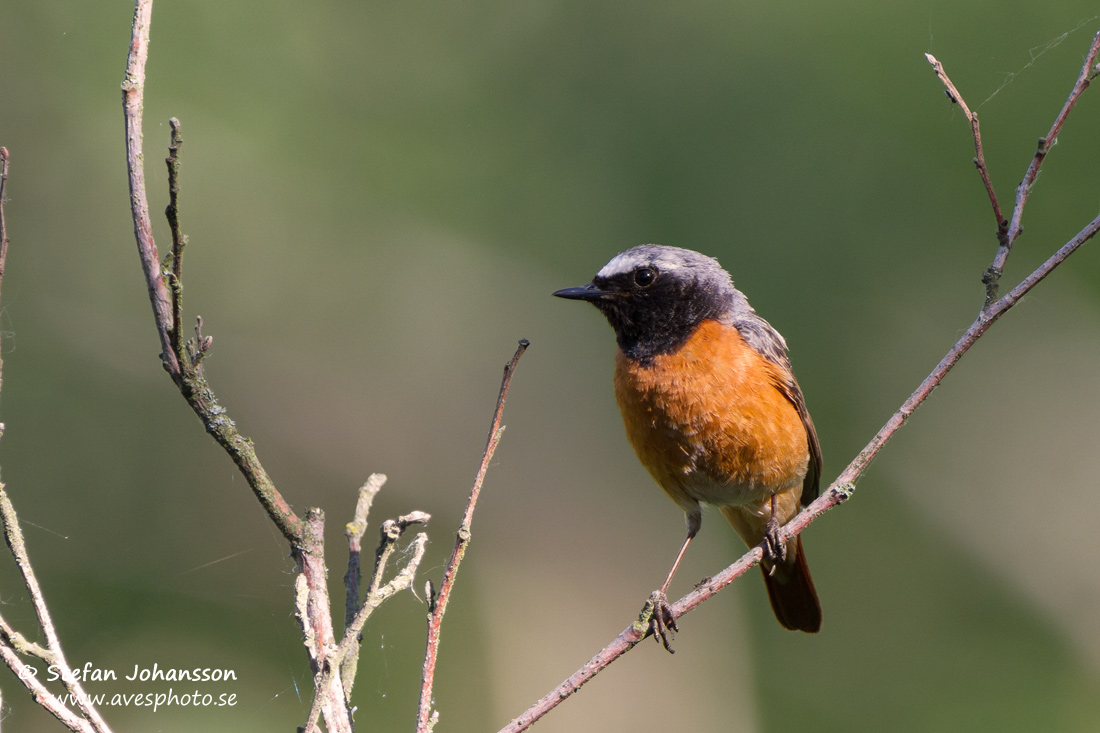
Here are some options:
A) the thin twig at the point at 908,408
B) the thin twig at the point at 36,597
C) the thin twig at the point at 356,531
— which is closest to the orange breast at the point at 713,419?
the thin twig at the point at 908,408

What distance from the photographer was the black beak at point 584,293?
435 centimetres

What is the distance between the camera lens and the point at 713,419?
4.04m

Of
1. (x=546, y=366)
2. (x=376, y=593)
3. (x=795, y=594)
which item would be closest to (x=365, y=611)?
(x=376, y=593)

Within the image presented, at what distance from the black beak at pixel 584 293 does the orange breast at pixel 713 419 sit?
0.31m

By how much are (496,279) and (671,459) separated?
5.25 metres

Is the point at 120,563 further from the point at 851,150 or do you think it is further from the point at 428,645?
the point at 851,150

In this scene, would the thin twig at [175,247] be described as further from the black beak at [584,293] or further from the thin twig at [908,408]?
the black beak at [584,293]

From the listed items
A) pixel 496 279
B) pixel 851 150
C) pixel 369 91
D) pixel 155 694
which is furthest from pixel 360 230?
pixel 155 694

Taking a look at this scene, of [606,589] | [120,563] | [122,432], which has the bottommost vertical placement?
[606,589]

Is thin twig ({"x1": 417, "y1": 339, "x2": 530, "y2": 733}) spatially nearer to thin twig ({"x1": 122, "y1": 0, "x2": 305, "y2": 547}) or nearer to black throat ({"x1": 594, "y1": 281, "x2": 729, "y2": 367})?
thin twig ({"x1": 122, "y1": 0, "x2": 305, "y2": 547})

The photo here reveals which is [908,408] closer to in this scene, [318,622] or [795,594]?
[318,622]

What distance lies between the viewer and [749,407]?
4086 millimetres

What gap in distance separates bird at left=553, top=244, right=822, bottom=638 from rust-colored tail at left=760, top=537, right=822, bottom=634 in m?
0.16

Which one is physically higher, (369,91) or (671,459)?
(369,91)
